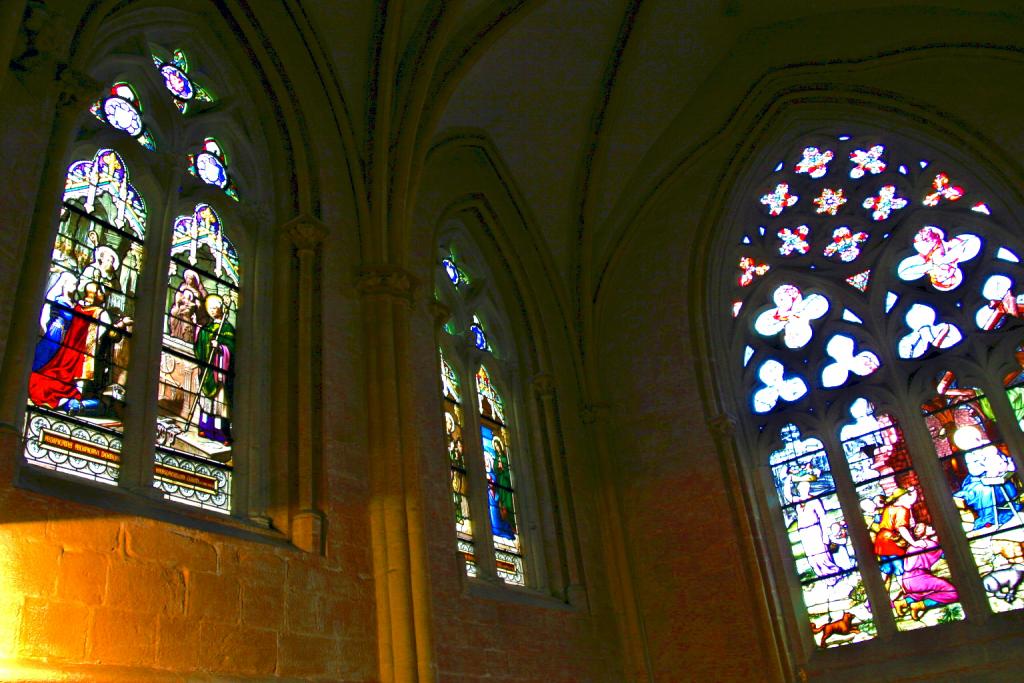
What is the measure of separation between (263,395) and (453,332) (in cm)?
289

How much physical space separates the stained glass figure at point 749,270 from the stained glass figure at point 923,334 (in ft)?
5.45

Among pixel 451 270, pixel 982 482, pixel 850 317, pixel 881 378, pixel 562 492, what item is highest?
pixel 451 270

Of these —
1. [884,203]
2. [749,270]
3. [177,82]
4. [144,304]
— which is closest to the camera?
[144,304]

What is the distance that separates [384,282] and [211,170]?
1560 millimetres

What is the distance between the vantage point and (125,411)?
5863 millimetres

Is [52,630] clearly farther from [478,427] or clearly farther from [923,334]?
[923,334]

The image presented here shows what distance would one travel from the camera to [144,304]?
6.32 m

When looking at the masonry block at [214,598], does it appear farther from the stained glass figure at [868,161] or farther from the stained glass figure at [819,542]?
the stained glass figure at [868,161]

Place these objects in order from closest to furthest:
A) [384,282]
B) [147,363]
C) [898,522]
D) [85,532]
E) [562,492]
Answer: [85,532] < [147,363] < [384,282] < [898,522] < [562,492]

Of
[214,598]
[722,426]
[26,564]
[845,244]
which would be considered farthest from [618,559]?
[26,564]

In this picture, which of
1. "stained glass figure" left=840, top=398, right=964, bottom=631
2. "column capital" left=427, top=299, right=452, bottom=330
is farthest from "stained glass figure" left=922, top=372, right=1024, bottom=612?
"column capital" left=427, top=299, right=452, bottom=330

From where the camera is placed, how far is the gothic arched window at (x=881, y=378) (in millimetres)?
8961

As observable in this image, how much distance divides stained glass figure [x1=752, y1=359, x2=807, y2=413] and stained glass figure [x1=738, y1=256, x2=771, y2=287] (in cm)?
98

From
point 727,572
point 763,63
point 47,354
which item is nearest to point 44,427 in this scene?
point 47,354
